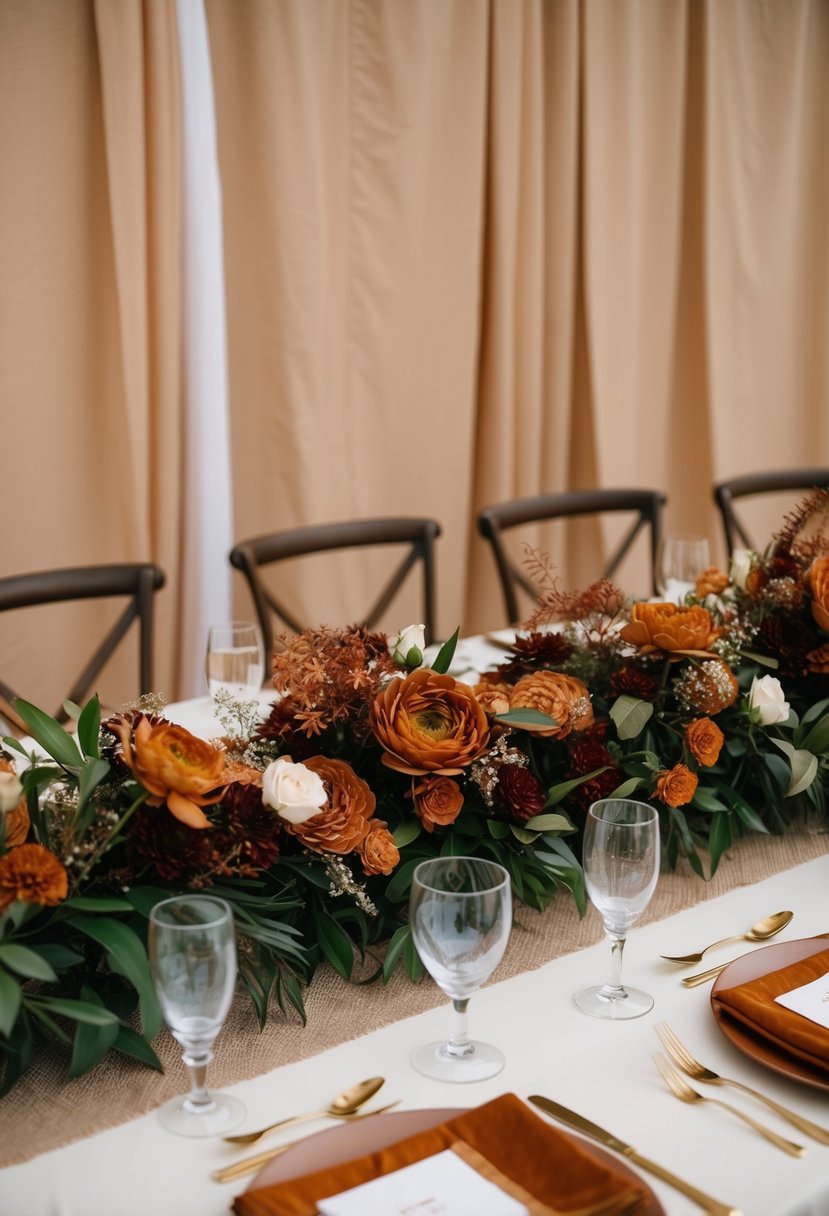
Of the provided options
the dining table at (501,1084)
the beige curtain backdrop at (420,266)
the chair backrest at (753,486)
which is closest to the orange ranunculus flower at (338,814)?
the dining table at (501,1084)

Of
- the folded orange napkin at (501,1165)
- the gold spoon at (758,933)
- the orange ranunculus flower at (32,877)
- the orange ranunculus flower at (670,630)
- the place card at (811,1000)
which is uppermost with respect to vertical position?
the orange ranunculus flower at (670,630)

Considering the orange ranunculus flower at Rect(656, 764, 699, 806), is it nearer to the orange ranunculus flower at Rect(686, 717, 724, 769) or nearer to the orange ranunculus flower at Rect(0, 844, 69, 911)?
the orange ranunculus flower at Rect(686, 717, 724, 769)

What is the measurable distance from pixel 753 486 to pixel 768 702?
6.44 feet

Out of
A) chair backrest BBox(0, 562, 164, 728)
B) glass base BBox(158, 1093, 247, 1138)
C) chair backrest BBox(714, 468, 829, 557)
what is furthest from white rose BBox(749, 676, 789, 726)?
chair backrest BBox(714, 468, 829, 557)

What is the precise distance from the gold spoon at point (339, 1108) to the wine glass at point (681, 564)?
1.29 metres

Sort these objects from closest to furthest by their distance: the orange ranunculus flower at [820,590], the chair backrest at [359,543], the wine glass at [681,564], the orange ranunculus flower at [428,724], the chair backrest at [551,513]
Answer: the orange ranunculus flower at [428,724] < the orange ranunculus flower at [820,590] < the wine glass at [681,564] < the chair backrest at [359,543] < the chair backrest at [551,513]

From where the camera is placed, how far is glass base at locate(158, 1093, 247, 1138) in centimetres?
88

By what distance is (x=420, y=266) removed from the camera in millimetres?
3365

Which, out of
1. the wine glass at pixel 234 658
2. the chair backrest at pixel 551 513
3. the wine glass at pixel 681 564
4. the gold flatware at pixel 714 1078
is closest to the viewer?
the gold flatware at pixel 714 1078

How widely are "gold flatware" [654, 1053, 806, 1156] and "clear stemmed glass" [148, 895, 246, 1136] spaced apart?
0.35 metres

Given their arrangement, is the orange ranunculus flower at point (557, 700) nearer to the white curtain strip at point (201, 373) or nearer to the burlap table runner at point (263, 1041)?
the burlap table runner at point (263, 1041)

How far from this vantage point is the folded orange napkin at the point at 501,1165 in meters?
0.77

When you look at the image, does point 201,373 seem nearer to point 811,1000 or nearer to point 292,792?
point 292,792

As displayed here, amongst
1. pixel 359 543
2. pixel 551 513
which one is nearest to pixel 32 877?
pixel 359 543
